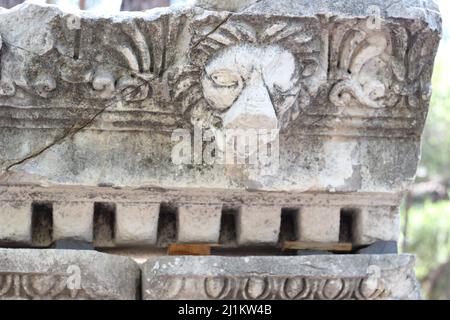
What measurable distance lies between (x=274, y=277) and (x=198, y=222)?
0.25 meters

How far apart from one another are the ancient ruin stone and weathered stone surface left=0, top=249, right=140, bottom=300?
0.12 m

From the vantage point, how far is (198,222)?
8.57ft

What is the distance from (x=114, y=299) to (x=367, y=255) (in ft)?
2.09

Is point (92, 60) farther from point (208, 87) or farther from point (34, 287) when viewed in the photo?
point (34, 287)

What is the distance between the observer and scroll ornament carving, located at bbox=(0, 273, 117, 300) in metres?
2.45

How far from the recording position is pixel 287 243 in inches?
105

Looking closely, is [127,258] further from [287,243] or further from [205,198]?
[287,243]

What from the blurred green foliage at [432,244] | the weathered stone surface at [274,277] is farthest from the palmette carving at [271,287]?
the blurred green foliage at [432,244]

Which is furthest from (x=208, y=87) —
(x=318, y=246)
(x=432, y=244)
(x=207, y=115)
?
(x=432, y=244)

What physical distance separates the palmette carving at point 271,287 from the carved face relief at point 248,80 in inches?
15.2

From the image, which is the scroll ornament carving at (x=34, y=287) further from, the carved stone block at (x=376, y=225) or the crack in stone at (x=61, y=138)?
the carved stone block at (x=376, y=225)

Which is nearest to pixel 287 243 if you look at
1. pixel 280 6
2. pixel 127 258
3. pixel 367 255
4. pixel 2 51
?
pixel 367 255

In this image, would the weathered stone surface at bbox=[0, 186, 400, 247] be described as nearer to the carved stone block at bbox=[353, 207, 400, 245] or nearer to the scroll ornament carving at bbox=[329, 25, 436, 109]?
the carved stone block at bbox=[353, 207, 400, 245]
